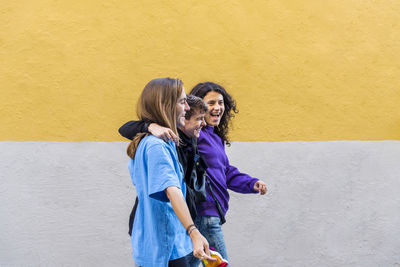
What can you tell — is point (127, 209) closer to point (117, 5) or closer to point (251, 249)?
point (251, 249)

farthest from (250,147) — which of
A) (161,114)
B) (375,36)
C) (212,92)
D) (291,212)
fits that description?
(161,114)

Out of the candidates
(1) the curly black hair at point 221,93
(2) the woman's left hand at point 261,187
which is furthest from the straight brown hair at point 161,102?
(2) the woman's left hand at point 261,187

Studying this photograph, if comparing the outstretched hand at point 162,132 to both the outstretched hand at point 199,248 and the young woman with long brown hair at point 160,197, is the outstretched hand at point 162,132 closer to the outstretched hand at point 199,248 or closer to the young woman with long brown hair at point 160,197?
the young woman with long brown hair at point 160,197

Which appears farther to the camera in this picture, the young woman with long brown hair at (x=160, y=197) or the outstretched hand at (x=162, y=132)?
the outstretched hand at (x=162, y=132)

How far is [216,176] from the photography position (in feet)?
9.44

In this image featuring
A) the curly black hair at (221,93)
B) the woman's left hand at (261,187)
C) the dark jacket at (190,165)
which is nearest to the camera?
the dark jacket at (190,165)

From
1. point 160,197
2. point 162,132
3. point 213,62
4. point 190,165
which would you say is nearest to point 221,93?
point 190,165

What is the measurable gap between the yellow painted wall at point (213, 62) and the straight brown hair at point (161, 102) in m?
1.93

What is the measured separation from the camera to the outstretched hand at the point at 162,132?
6.86 feet

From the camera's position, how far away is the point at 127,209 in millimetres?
4066

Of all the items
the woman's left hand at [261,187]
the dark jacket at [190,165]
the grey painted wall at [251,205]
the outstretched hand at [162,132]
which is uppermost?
the outstretched hand at [162,132]

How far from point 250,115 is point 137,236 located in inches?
91.2

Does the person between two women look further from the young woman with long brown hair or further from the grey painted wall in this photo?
the grey painted wall

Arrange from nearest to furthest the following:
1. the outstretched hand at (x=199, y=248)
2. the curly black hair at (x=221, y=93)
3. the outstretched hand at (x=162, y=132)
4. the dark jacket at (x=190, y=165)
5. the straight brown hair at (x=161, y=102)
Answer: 1. the outstretched hand at (x=199, y=248)
2. the outstretched hand at (x=162, y=132)
3. the straight brown hair at (x=161, y=102)
4. the dark jacket at (x=190, y=165)
5. the curly black hair at (x=221, y=93)
